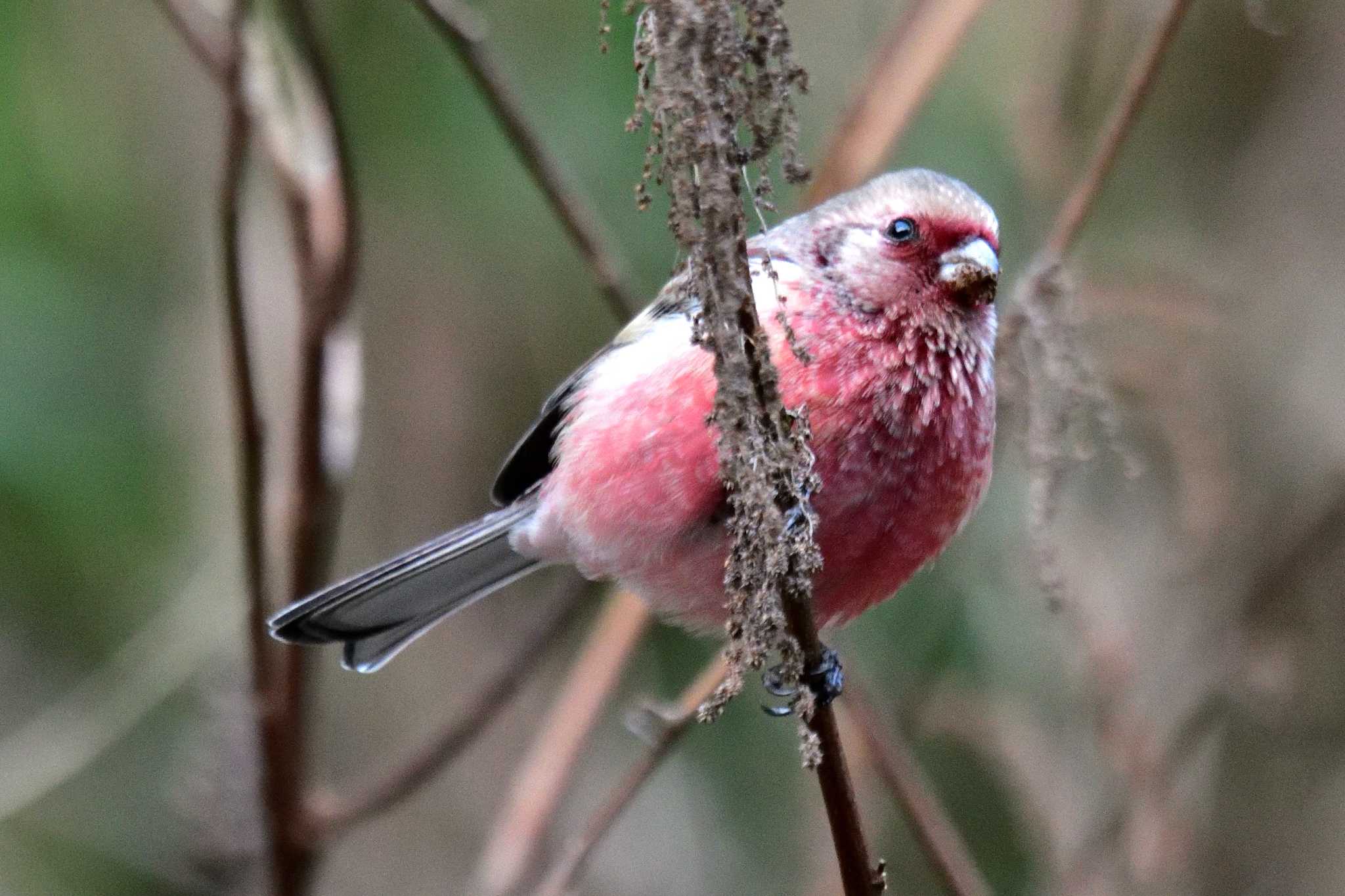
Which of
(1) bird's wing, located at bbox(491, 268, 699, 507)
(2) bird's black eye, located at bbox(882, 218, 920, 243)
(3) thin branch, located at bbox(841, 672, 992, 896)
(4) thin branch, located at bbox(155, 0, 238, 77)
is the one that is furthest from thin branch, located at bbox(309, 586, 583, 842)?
(4) thin branch, located at bbox(155, 0, 238, 77)

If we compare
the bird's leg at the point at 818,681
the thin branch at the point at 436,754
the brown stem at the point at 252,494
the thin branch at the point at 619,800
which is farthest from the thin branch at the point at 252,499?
the bird's leg at the point at 818,681

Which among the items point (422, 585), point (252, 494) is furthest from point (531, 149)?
point (422, 585)

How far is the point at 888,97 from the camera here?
14.0 feet

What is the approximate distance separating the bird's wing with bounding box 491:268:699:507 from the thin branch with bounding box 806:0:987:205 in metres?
0.64

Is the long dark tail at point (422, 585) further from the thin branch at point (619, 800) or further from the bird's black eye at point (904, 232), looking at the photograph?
the bird's black eye at point (904, 232)

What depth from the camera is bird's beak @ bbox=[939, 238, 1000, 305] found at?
3451mm

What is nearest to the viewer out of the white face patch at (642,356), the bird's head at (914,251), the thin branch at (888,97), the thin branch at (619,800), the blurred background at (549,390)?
the thin branch at (619,800)

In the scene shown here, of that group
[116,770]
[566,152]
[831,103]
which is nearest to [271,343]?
[566,152]

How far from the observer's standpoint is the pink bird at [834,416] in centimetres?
324

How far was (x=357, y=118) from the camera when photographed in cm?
543

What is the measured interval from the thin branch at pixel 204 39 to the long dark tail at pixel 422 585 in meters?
1.29

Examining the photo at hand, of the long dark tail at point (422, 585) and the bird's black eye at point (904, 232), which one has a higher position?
the bird's black eye at point (904, 232)

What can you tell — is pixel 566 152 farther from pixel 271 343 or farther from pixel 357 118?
pixel 271 343

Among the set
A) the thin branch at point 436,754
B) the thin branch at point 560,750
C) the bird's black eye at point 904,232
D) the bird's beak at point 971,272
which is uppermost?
the bird's black eye at point 904,232
